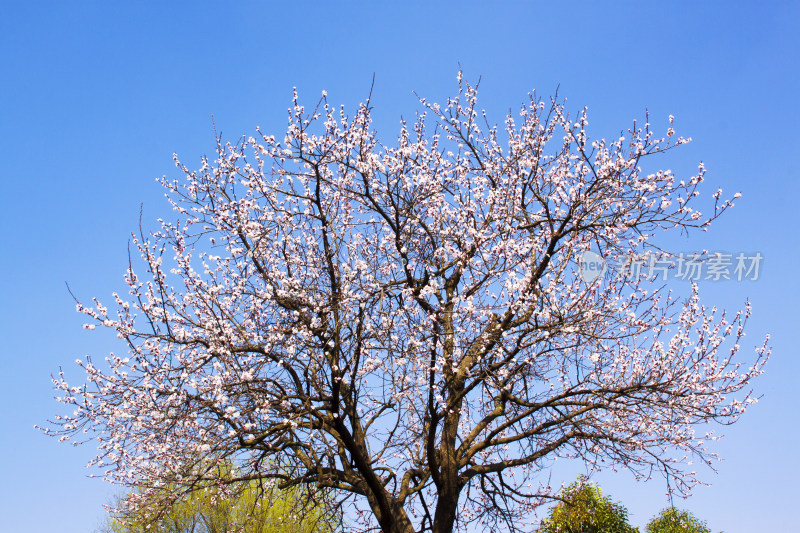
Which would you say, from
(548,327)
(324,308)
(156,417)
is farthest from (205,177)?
(548,327)

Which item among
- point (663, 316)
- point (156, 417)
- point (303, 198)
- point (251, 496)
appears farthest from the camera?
point (251, 496)

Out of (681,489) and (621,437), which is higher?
(621,437)

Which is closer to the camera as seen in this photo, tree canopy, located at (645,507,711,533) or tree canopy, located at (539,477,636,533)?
tree canopy, located at (539,477,636,533)

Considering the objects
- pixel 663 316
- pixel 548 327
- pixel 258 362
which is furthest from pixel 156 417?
pixel 663 316

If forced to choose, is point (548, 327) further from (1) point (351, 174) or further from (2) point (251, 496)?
(2) point (251, 496)

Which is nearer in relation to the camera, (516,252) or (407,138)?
(516,252)

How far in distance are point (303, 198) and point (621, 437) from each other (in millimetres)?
6195

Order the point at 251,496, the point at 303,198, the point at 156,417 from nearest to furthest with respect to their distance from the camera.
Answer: the point at 156,417, the point at 303,198, the point at 251,496

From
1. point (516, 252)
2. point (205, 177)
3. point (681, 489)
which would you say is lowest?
point (681, 489)

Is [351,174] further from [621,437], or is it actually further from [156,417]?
[621,437]

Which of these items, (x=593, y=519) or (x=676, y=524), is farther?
(x=676, y=524)

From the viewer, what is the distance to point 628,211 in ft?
31.7

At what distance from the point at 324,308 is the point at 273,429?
1852 mm

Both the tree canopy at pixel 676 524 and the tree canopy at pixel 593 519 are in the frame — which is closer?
the tree canopy at pixel 593 519
